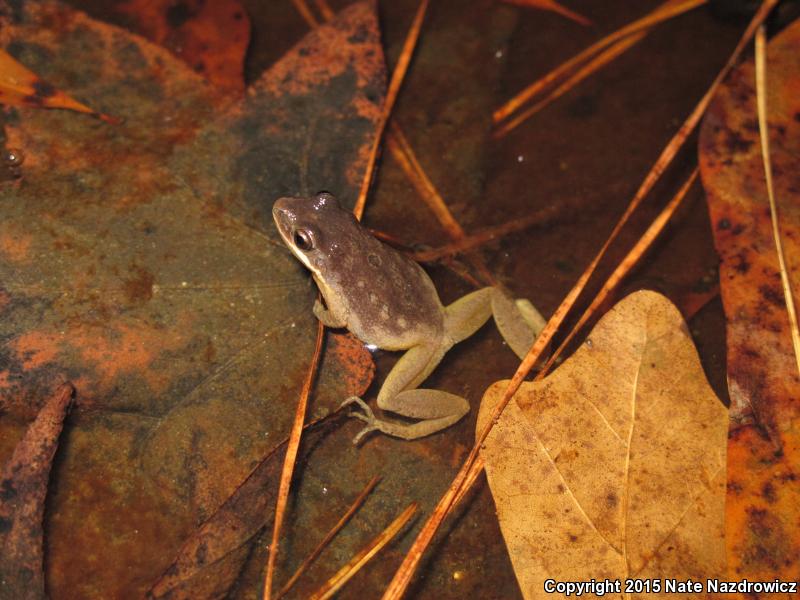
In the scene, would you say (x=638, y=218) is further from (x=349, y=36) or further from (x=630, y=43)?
(x=349, y=36)

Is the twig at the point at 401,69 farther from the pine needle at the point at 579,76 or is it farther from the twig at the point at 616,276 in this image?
the twig at the point at 616,276

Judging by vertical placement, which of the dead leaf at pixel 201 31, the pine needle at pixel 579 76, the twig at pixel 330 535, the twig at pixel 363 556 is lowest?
the twig at pixel 363 556

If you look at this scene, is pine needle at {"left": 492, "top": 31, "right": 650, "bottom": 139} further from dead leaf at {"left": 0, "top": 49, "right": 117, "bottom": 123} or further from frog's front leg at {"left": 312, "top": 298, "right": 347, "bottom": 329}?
dead leaf at {"left": 0, "top": 49, "right": 117, "bottom": 123}

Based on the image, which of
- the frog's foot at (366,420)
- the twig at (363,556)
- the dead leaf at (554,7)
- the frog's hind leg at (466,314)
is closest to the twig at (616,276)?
the frog's hind leg at (466,314)

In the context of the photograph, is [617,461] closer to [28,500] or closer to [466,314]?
[466,314]

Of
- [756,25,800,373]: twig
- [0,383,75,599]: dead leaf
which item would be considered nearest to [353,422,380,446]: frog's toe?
[0,383,75,599]: dead leaf

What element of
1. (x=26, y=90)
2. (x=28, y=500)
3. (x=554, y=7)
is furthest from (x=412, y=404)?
(x=554, y=7)
